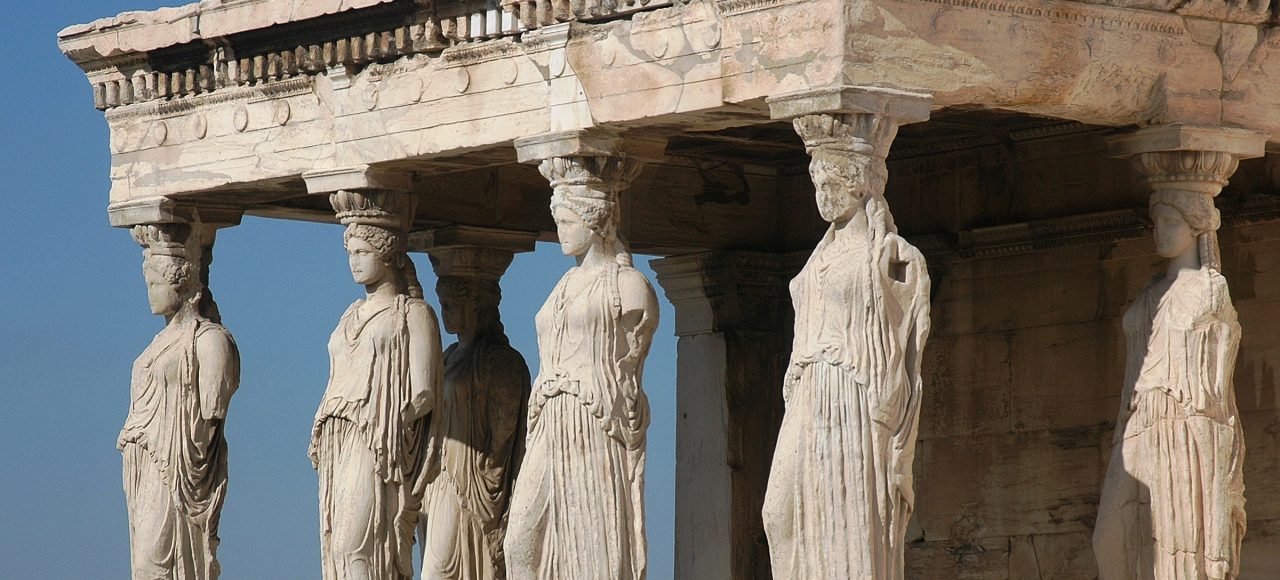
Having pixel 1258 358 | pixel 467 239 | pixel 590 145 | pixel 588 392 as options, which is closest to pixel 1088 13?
pixel 590 145

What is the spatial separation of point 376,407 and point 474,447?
1705 millimetres

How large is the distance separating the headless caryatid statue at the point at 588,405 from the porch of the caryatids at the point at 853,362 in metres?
1.26

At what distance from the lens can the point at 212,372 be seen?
1717 centimetres

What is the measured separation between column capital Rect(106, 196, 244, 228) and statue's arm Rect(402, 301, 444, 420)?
6.25ft

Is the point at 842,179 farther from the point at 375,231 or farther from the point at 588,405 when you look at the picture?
the point at 375,231

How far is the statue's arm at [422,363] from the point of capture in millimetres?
16047

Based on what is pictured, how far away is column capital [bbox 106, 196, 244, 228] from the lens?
17328mm

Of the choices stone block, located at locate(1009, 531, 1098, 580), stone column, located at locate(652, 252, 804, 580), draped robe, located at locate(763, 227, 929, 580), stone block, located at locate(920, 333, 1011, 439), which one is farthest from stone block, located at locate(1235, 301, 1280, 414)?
draped robe, located at locate(763, 227, 929, 580)

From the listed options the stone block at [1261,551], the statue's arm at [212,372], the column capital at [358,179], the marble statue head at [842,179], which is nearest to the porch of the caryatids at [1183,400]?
the marble statue head at [842,179]

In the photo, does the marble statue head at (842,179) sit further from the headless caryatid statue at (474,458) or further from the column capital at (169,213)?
the column capital at (169,213)

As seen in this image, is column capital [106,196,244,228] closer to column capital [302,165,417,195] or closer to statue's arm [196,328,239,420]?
statue's arm [196,328,239,420]

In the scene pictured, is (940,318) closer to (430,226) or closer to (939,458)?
(939,458)

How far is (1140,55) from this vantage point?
1445 centimetres

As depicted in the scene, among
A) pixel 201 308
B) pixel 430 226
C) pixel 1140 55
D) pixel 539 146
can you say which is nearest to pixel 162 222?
pixel 201 308
